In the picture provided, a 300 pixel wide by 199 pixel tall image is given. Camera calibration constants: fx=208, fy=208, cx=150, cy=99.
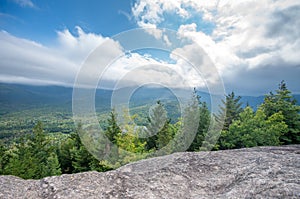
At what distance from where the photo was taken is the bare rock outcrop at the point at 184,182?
640 centimetres

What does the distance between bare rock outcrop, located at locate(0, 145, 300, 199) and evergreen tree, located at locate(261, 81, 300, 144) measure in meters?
19.7

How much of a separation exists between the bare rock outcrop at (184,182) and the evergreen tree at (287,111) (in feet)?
64.6

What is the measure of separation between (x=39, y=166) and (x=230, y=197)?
31.7 metres

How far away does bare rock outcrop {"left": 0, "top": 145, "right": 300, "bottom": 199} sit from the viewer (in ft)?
21.0

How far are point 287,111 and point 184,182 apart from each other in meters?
24.0

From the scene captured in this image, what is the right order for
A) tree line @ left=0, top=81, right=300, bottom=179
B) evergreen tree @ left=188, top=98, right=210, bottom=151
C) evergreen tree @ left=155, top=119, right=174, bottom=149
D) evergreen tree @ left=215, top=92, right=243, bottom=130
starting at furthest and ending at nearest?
evergreen tree @ left=215, top=92, right=243, bottom=130 → evergreen tree @ left=188, top=98, right=210, bottom=151 → evergreen tree @ left=155, top=119, right=174, bottom=149 → tree line @ left=0, top=81, right=300, bottom=179

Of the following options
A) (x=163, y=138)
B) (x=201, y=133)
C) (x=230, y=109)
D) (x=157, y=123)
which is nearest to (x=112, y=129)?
(x=157, y=123)

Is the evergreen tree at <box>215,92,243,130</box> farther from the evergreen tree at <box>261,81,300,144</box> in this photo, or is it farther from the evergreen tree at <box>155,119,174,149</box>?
the evergreen tree at <box>155,119,174,149</box>

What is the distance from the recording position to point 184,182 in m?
7.49

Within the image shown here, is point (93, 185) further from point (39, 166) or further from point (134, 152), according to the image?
point (39, 166)

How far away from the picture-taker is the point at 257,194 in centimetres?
595

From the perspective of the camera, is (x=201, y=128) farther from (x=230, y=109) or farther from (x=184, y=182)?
(x=184, y=182)

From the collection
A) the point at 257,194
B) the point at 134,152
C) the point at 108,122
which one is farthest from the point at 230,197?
the point at 108,122

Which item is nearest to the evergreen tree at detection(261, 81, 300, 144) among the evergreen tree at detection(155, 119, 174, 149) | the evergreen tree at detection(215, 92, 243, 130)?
the evergreen tree at detection(215, 92, 243, 130)
